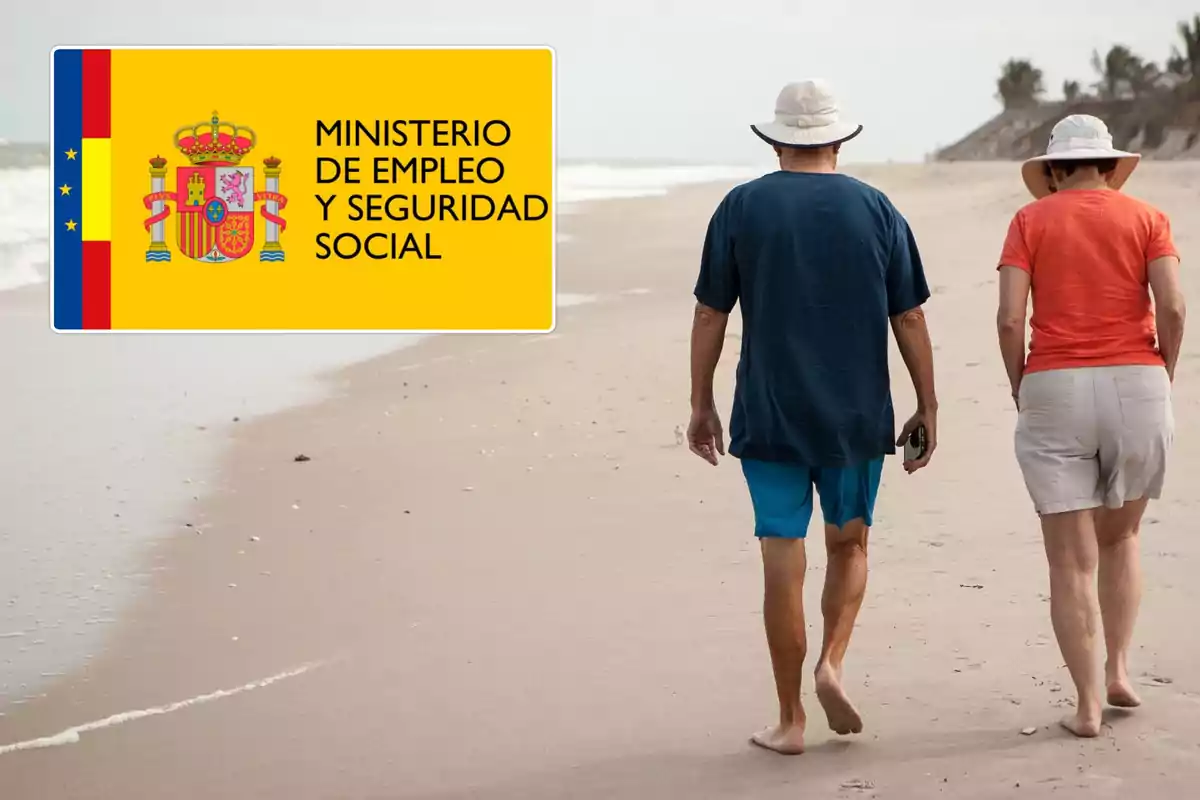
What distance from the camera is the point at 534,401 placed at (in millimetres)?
8805

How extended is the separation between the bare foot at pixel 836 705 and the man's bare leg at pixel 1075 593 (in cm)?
51

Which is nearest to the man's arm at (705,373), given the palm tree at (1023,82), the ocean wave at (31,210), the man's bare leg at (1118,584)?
the man's bare leg at (1118,584)

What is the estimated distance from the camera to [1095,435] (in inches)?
146

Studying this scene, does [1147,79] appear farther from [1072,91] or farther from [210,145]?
[210,145]

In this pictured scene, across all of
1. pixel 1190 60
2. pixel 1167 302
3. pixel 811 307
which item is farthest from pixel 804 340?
pixel 1190 60

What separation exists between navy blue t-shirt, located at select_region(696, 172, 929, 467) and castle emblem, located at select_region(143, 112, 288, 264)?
28.4 feet

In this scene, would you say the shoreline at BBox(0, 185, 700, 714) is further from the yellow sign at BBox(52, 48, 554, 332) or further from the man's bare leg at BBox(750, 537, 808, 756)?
the man's bare leg at BBox(750, 537, 808, 756)

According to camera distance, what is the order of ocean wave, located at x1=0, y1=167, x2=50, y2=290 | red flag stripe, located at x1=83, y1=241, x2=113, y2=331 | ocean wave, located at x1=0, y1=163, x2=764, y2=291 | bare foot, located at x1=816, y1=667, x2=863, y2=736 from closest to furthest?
1. bare foot, located at x1=816, y1=667, x2=863, y2=736
2. red flag stripe, located at x1=83, y1=241, x2=113, y2=331
3. ocean wave, located at x1=0, y1=167, x2=50, y2=290
4. ocean wave, located at x1=0, y1=163, x2=764, y2=291

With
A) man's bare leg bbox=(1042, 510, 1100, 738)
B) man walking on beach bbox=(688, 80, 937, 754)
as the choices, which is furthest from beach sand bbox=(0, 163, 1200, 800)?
man walking on beach bbox=(688, 80, 937, 754)

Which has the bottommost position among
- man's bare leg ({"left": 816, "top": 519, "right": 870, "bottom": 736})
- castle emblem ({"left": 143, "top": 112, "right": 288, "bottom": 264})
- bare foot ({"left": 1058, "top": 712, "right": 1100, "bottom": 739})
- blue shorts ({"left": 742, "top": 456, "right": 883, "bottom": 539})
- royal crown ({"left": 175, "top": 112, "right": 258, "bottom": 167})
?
bare foot ({"left": 1058, "top": 712, "right": 1100, "bottom": 739})

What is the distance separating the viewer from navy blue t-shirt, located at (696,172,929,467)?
362cm

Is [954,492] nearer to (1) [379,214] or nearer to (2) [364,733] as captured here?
(2) [364,733]

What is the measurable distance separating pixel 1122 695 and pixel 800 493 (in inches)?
37.6

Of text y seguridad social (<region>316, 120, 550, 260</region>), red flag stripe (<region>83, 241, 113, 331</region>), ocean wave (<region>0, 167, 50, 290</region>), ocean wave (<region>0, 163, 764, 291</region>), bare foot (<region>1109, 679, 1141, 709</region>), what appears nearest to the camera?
bare foot (<region>1109, 679, 1141, 709</region>)
